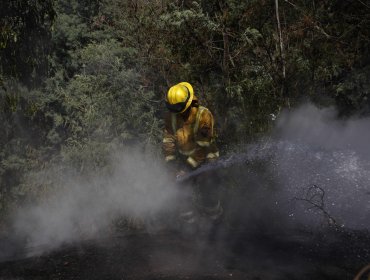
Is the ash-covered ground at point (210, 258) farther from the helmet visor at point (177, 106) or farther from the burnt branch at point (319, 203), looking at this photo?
the helmet visor at point (177, 106)

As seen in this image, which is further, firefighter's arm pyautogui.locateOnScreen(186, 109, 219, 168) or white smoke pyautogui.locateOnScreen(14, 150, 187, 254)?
white smoke pyautogui.locateOnScreen(14, 150, 187, 254)

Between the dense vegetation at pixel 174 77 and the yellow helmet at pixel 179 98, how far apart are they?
8.03 feet

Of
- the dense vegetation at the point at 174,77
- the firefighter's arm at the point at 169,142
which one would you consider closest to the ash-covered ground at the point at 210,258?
the firefighter's arm at the point at 169,142

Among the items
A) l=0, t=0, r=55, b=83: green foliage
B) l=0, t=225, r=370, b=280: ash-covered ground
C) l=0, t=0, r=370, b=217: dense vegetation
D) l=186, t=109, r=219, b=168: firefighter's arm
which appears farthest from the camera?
l=0, t=0, r=370, b=217: dense vegetation

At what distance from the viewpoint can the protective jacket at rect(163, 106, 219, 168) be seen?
5.53m

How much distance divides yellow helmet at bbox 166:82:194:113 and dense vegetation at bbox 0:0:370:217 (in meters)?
2.45

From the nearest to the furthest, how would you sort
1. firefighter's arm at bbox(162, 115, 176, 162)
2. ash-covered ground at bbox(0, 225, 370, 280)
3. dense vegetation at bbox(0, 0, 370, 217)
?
ash-covered ground at bbox(0, 225, 370, 280)
firefighter's arm at bbox(162, 115, 176, 162)
dense vegetation at bbox(0, 0, 370, 217)

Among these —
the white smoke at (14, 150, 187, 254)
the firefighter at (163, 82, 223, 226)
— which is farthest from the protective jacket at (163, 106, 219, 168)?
the white smoke at (14, 150, 187, 254)

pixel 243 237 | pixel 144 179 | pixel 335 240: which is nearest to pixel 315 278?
pixel 335 240

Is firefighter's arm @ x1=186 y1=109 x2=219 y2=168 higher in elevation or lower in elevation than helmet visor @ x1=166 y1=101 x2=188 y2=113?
lower

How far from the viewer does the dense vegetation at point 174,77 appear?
766cm

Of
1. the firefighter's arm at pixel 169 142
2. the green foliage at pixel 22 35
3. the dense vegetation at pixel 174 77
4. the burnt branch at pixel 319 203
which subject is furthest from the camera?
the dense vegetation at pixel 174 77

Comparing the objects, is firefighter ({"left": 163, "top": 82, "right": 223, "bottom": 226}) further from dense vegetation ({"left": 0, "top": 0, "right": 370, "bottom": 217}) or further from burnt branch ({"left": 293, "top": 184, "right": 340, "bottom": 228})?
dense vegetation ({"left": 0, "top": 0, "right": 370, "bottom": 217})

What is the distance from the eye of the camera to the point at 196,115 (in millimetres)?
5547
